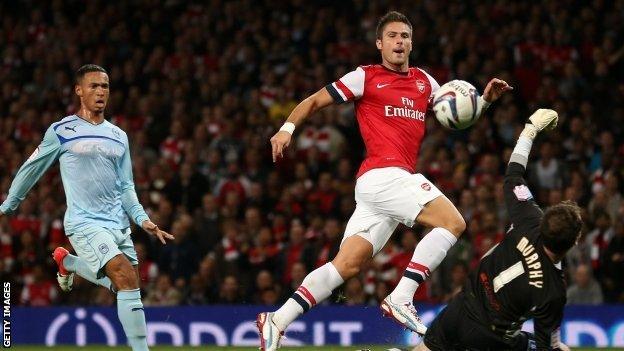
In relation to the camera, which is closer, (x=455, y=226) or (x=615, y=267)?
(x=455, y=226)

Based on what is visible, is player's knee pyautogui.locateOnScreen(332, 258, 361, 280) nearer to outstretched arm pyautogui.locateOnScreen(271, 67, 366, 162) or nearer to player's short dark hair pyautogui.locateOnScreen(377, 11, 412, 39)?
outstretched arm pyautogui.locateOnScreen(271, 67, 366, 162)

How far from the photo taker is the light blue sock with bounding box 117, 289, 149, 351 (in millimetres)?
8156

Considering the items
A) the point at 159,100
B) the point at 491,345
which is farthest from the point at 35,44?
the point at 491,345

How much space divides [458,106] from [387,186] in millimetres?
779

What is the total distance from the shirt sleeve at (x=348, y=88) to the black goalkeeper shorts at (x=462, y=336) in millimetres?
1835

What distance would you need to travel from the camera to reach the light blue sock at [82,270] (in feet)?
28.3

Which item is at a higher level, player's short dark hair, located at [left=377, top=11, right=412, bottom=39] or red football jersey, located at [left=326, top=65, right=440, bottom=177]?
player's short dark hair, located at [left=377, top=11, right=412, bottom=39]

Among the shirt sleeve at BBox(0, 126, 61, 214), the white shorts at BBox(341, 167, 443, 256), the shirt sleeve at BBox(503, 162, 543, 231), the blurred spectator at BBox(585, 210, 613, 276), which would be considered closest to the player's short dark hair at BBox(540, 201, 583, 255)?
the shirt sleeve at BBox(503, 162, 543, 231)

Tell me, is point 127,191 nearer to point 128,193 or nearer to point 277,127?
point 128,193

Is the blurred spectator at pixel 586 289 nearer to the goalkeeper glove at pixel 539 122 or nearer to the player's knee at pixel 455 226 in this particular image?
the player's knee at pixel 455 226

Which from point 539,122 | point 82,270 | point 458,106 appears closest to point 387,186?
point 458,106

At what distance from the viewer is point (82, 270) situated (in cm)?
875

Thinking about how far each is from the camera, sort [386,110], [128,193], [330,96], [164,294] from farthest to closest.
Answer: [164,294] < [128,193] < [386,110] < [330,96]

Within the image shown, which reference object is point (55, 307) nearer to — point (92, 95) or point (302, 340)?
point (302, 340)
